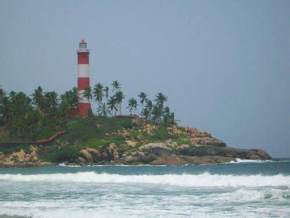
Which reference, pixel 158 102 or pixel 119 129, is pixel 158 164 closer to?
pixel 119 129

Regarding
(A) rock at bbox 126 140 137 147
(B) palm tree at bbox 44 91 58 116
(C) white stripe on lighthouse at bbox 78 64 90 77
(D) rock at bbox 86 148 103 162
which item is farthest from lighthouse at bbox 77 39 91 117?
(D) rock at bbox 86 148 103 162

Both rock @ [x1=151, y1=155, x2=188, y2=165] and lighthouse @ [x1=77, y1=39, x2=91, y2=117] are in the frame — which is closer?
rock @ [x1=151, y1=155, x2=188, y2=165]

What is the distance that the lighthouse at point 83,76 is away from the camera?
79.6 m

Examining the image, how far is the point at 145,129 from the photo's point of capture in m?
83.4

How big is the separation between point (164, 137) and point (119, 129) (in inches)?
264

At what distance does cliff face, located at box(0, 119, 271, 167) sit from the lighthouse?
4.11 metres

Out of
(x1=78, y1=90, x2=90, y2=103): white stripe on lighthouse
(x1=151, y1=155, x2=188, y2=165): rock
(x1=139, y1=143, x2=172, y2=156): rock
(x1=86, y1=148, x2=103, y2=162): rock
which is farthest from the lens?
(x1=78, y1=90, x2=90, y2=103): white stripe on lighthouse

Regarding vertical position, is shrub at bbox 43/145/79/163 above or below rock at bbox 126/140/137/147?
below

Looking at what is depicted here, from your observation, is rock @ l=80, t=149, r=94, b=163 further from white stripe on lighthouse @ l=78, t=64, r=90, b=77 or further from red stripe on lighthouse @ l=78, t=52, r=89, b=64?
red stripe on lighthouse @ l=78, t=52, r=89, b=64

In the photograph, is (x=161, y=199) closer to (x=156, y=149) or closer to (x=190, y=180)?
(x=190, y=180)

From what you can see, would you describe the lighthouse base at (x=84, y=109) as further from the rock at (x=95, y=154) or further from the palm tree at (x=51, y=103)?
the rock at (x=95, y=154)

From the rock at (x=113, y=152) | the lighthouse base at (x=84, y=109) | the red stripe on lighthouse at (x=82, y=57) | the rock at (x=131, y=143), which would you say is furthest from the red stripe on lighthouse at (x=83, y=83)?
the rock at (x=113, y=152)

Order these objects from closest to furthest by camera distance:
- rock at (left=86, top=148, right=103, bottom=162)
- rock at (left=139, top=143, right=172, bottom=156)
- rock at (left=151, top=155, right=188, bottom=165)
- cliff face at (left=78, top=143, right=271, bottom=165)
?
rock at (left=151, top=155, right=188, bottom=165) → cliff face at (left=78, top=143, right=271, bottom=165) → rock at (left=86, top=148, right=103, bottom=162) → rock at (left=139, top=143, right=172, bottom=156)

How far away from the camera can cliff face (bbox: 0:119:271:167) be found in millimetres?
69812
